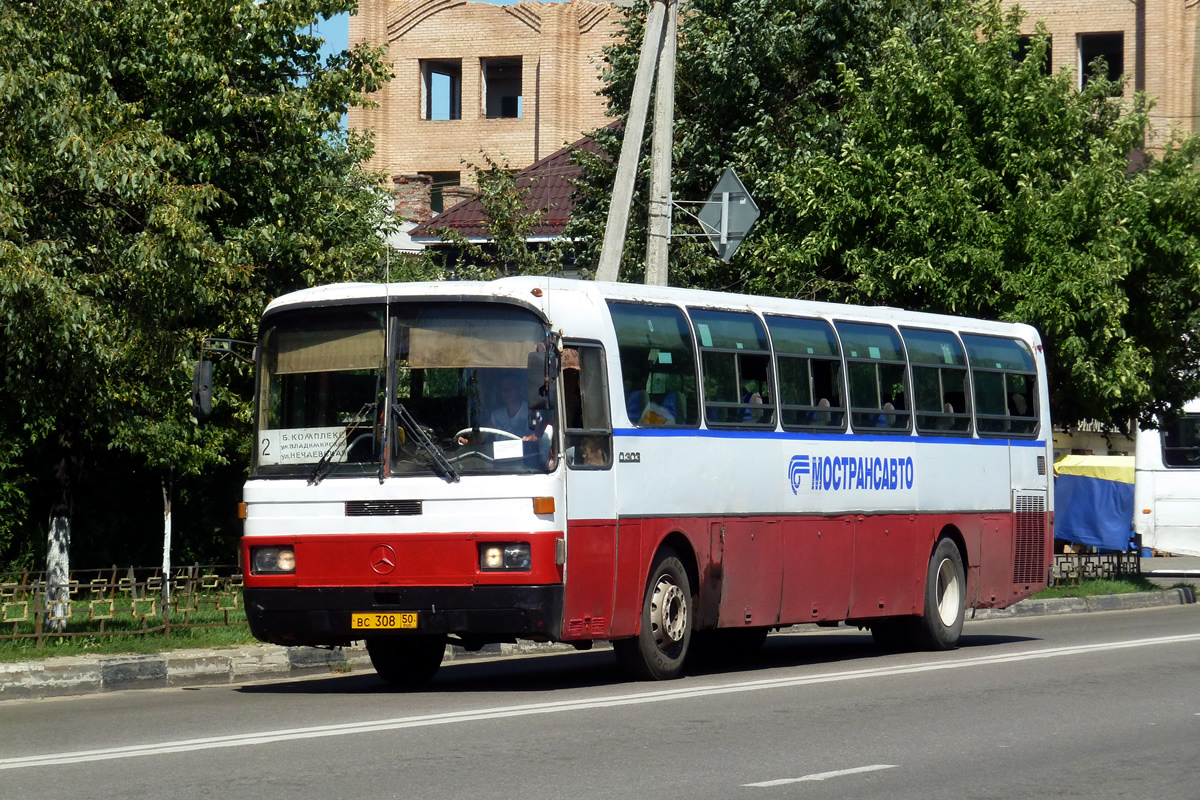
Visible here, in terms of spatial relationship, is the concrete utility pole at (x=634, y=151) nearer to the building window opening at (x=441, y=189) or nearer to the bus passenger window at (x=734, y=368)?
the bus passenger window at (x=734, y=368)

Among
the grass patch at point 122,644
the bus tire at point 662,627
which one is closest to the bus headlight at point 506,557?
the bus tire at point 662,627

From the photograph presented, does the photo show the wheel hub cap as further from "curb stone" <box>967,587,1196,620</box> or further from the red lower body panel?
"curb stone" <box>967,587,1196,620</box>

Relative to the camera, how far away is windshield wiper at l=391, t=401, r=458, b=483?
40.7ft

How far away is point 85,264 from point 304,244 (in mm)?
5893

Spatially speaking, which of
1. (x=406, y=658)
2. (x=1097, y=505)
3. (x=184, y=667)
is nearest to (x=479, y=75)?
(x=1097, y=505)

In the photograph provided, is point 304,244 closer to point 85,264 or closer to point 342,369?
point 85,264

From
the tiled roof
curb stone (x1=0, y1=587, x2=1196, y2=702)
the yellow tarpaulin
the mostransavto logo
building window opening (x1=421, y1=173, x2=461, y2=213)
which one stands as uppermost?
building window opening (x1=421, y1=173, x2=461, y2=213)

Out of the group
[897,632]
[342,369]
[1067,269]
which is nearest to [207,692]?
[342,369]

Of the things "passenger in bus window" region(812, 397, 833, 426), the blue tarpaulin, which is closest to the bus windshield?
"passenger in bus window" region(812, 397, 833, 426)

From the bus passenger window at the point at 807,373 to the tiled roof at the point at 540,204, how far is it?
75.9 feet

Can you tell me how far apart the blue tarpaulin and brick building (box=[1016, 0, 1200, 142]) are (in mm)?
14002

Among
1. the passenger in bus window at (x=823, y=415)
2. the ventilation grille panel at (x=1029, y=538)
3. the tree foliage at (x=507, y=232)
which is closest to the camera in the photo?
the passenger in bus window at (x=823, y=415)

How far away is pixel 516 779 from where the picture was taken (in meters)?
8.39

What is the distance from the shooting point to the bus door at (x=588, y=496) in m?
12.6
